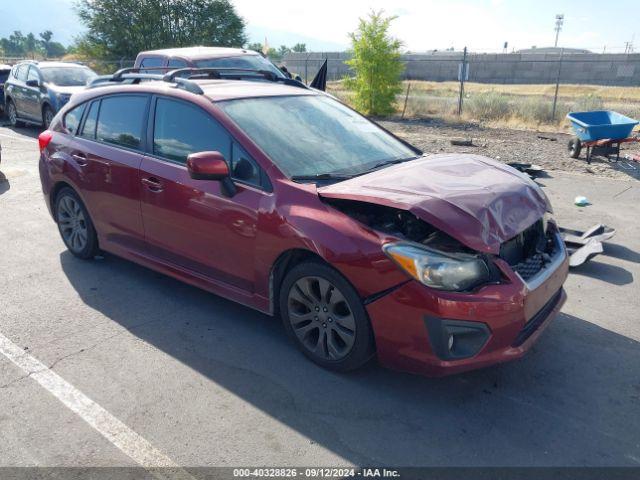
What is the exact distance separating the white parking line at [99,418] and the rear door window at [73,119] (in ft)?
7.62

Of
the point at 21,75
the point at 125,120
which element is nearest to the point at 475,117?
the point at 21,75

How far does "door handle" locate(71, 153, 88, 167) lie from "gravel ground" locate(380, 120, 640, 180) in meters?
8.20

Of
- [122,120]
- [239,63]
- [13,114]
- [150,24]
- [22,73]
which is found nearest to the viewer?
[122,120]

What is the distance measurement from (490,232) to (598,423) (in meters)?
1.25

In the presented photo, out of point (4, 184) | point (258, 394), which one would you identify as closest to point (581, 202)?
point (258, 394)

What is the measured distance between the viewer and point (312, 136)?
427 centimetres

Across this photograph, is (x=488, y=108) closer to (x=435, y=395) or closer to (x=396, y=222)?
(x=396, y=222)

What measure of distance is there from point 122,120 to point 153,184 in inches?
34.4

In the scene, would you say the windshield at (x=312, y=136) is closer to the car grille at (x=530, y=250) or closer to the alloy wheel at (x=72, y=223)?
the car grille at (x=530, y=250)

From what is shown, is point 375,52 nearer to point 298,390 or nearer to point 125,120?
point 125,120

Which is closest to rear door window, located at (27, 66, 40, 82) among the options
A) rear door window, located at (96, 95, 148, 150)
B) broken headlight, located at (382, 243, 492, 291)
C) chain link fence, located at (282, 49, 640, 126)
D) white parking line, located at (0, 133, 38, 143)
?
white parking line, located at (0, 133, 38, 143)

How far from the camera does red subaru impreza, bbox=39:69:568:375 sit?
316 cm

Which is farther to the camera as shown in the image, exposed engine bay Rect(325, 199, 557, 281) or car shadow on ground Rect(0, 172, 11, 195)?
car shadow on ground Rect(0, 172, 11, 195)

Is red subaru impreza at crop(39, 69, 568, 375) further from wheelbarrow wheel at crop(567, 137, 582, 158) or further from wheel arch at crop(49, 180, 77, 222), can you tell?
wheelbarrow wheel at crop(567, 137, 582, 158)
